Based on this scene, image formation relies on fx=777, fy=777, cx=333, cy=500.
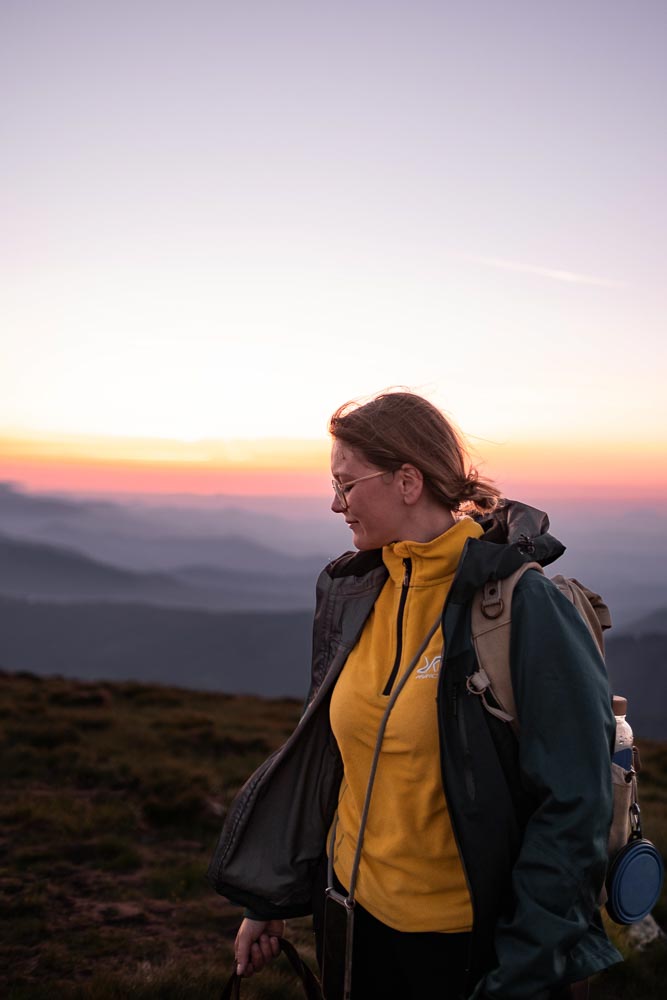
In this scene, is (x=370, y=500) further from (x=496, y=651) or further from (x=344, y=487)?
(x=496, y=651)

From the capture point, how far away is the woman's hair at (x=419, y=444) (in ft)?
8.02

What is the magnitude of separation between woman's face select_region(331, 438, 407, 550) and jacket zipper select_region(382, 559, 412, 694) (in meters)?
0.11

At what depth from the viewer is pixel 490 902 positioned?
206 cm

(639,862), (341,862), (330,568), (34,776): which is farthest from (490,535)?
(34,776)

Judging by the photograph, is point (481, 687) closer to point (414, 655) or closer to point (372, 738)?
point (414, 655)

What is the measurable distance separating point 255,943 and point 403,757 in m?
1.06

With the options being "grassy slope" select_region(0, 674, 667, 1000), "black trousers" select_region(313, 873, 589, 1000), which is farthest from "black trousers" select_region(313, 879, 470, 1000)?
"grassy slope" select_region(0, 674, 667, 1000)

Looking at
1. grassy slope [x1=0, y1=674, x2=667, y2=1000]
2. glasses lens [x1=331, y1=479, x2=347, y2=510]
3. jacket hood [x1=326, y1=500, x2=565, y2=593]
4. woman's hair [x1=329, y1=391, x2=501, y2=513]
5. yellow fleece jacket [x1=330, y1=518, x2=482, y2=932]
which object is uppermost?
woman's hair [x1=329, y1=391, x2=501, y2=513]

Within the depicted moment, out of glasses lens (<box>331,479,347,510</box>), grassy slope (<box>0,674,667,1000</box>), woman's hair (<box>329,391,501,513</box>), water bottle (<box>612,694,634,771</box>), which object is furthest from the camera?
grassy slope (<box>0,674,667,1000</box>)

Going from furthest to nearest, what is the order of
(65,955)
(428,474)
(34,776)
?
(34,776) → (65,955) → (428,474)

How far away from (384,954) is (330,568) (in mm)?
1203

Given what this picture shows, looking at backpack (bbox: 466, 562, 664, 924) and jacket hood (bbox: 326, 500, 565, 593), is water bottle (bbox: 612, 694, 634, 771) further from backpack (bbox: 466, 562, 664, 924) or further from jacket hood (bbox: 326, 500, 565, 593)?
jacket hood (bbox: 326, 500, 565, 593)

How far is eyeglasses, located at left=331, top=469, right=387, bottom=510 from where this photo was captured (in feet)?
8.08

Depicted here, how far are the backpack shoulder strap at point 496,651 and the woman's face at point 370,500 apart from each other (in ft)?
1.64
